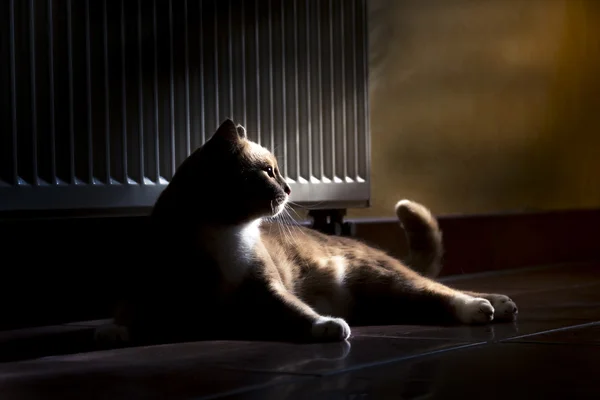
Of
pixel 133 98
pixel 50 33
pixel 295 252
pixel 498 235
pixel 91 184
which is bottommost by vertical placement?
pixel 498 235

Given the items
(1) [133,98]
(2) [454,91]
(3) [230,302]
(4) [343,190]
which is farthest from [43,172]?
(2) [454,91]

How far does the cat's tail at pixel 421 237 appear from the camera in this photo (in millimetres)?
2211

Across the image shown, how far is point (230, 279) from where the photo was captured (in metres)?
1.71

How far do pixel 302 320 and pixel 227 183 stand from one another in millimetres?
291

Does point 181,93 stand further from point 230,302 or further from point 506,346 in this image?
point 506,346

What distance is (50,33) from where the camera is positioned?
190 centimetres

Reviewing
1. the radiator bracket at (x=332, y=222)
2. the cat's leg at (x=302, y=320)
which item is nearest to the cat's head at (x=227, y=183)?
the cat's leg at (x=302, y=320)

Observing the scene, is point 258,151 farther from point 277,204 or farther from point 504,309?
point 504,309

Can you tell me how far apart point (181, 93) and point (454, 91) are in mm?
1255

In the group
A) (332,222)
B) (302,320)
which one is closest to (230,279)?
(302,320)

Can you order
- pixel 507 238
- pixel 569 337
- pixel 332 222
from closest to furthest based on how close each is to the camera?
Result: pixel 569 337
pixel 332 222
pixel 507 238

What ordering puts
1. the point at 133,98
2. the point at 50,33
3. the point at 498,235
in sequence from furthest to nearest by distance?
the point at 498,235, the point at 133,98, the point at 50,33

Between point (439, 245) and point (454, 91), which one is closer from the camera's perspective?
point (439, 245)

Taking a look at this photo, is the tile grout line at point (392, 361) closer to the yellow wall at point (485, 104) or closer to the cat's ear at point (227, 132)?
the cat's ear at point (227, 132)
